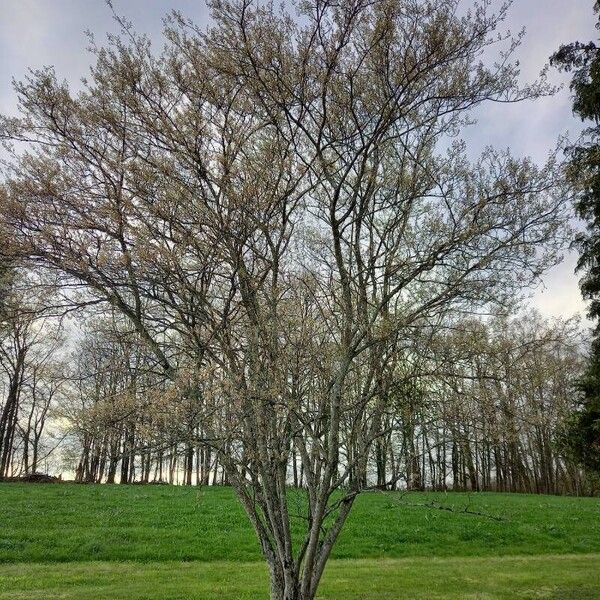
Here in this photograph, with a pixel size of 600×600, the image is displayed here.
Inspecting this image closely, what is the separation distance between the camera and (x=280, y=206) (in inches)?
205

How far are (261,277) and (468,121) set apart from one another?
8.96 ft

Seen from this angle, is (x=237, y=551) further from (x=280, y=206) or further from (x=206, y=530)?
(x=280, y=206)

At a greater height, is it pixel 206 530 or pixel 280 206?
pixel 280 206

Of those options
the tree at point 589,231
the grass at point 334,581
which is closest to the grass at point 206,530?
the grass at point 334,581

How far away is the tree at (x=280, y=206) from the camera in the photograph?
453 cm

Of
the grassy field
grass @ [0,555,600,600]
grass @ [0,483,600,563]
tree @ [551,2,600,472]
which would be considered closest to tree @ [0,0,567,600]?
the grassy field

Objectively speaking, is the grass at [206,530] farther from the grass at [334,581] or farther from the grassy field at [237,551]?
the grass at [334,581]

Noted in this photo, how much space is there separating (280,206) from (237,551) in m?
8.77

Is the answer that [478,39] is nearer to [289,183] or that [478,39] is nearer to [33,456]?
[289,183]

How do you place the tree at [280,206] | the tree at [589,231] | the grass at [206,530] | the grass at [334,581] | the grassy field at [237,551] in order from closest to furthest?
the tree at [280,206] < the grass at [334,581] < the grassy field at [237,551] < the tree at [589,231] < the grass at [206,530]

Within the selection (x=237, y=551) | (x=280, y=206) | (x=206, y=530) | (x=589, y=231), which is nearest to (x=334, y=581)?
(x=237, y=551)

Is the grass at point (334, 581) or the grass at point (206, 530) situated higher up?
the grass at point (206, 530)

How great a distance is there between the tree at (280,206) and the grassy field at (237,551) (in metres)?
2.72

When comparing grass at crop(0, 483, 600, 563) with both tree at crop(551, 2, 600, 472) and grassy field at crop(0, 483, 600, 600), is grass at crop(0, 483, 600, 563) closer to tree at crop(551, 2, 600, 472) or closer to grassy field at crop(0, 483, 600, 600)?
grassy field at crop(0, 483, 600, 600)
